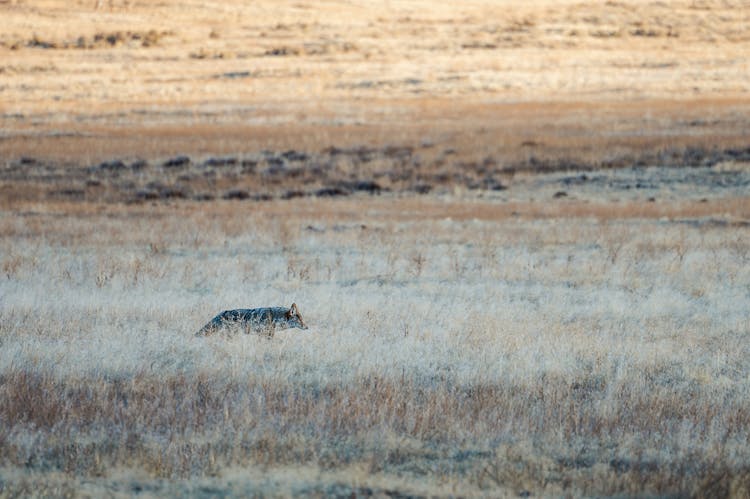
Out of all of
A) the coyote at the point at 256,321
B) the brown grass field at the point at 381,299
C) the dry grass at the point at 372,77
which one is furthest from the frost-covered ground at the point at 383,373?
the dry grass at the point at 372,77

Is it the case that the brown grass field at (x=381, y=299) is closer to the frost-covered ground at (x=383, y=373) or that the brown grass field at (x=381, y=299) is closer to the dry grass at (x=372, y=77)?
the frost-covered ground at (x=383, y=373)

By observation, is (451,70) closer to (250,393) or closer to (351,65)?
(351,65)

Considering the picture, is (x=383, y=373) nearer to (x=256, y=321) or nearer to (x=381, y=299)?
(x=256, y=321)

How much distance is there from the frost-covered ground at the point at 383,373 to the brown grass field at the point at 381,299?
1.2 inches

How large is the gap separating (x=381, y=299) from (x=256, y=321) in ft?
8.23

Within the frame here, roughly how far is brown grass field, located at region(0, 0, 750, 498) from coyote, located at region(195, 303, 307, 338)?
0.85 feet

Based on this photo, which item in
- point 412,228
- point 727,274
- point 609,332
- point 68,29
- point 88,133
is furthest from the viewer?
point 68,29

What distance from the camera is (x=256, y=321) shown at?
10.2 metres

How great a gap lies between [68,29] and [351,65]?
2647cm

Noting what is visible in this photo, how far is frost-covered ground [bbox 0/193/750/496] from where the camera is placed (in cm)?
626

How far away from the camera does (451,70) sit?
207 ft

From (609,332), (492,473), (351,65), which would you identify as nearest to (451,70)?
(351,65)

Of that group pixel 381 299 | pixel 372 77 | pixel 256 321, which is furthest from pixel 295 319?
pixel 372 77

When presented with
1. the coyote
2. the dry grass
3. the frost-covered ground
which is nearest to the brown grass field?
the frost-covered ground
